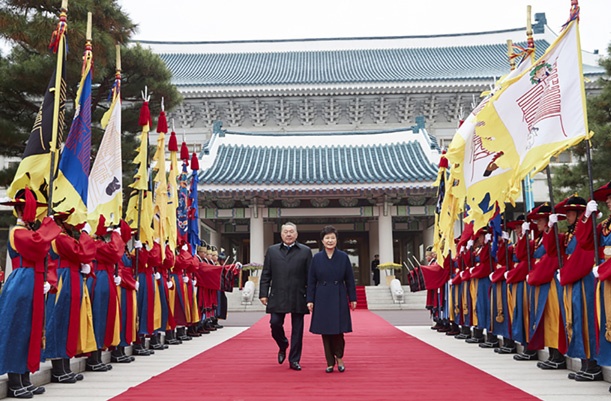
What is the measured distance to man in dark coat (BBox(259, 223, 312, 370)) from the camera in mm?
5434

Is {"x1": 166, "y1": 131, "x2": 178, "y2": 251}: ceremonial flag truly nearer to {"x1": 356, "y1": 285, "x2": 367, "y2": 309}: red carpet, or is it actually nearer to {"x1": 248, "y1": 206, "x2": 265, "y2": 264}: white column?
{"x1": 248, "y1": 206, "x2": 265, "y2": 264}: white column

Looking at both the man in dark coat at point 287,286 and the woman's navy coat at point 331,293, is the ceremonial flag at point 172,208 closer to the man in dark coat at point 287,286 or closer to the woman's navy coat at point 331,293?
the man in dark coat at point 287,286

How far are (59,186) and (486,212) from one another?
14.8 ft

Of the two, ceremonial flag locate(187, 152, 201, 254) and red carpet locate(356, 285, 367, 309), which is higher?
ceremonial flag locate(187, 152, 201, 254)

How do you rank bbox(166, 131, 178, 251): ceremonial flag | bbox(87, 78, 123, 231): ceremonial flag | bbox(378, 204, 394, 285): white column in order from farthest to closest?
1. bbox(378, 204, 394, 285): white column
2. bbox(166, 131, 178, 251): ceremonial flag
3. bbox(87, 78, 123, 231): ceremonial flag

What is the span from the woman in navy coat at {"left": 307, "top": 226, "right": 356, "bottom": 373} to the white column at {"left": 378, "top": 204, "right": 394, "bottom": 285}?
11.6 meters

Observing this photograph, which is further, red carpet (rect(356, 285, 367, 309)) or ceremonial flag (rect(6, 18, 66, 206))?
red carpet (rect(356, 285, 367, 309))

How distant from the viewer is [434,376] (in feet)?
15.9

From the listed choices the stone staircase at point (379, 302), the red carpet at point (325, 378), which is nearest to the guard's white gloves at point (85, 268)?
the red carpet at point (325, 378)

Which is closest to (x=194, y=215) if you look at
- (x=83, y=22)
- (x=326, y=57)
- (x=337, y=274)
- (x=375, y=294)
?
(x=83, y=22)

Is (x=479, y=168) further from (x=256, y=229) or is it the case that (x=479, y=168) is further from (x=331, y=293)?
(x=256, y=229)

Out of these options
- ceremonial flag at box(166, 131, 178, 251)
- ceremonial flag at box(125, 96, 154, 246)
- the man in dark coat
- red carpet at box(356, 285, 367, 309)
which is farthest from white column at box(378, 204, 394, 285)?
the man in dark coat

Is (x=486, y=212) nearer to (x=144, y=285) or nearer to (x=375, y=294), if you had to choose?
(x=144, y=285)

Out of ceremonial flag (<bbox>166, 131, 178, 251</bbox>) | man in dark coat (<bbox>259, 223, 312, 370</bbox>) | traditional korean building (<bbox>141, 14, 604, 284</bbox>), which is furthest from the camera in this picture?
traditional korean building (<bbox>141, 14, 604, 284</bbox>)
